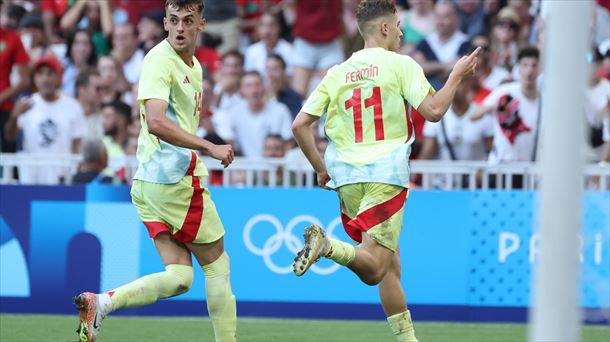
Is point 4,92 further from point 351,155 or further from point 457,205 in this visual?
point 351,155

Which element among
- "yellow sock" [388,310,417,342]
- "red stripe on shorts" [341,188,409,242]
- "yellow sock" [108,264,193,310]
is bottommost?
"yellow sock" [388,310,417,342]

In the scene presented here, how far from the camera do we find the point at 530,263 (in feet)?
39.7

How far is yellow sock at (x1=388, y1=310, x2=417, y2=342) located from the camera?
28.0ft

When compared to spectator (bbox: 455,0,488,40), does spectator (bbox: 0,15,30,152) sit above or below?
below

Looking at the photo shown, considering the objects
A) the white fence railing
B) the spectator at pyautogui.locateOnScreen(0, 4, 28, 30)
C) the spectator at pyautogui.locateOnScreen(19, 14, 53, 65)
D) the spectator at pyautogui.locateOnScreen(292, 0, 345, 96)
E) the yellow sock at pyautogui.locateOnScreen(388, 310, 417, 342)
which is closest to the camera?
the yellow sock at pyautogui.locateOnScreen(388, 310, 417, 342)

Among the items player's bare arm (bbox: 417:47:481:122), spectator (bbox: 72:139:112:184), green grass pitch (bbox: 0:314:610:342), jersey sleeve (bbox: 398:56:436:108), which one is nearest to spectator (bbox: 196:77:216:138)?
spectator (bbox: 72:139:112:184)

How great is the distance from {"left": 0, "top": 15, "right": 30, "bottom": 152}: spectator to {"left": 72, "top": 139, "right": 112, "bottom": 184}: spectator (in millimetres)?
3117

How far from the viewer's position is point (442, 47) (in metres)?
15.3

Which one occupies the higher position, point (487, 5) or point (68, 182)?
point (487, 5)

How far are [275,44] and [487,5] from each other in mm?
2700

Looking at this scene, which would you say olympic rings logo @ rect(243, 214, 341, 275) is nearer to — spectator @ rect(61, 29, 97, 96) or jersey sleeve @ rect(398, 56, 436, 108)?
jersey sleeve @ rect(398, 56, 436, 108)

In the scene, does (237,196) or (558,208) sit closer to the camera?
(558,208)

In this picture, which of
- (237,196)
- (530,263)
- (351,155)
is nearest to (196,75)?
(351,155)

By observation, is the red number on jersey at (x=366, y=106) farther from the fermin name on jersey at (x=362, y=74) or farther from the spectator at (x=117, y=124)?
the spectator at (x=117, y=124)
